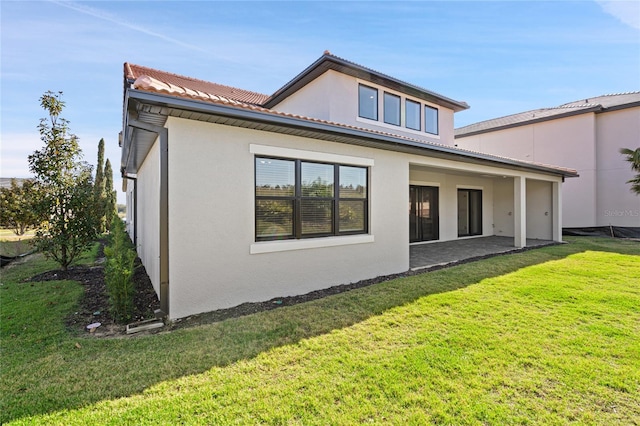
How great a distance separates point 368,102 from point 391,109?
1183mm

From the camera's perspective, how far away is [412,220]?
1391 centimetres

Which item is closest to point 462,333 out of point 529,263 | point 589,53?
point 529,263

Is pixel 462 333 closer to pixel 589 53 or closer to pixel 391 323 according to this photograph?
pixel 391 323

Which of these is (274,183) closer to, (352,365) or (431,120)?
(352,365)

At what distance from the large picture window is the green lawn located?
170cm

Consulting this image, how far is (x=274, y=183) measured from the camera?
6129mm

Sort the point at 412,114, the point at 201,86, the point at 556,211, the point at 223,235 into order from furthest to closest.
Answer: the point at 556,211
the point at 201,86
the point at 412,114
the point at 223,235

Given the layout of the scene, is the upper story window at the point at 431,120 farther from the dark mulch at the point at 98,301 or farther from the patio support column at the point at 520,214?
the dark mulch at the point at 98,301

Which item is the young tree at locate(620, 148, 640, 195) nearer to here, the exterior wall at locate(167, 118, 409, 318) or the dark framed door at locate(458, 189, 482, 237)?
the dark framed door at locate(458, 189, 482, 237)

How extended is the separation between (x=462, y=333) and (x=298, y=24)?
10.1m

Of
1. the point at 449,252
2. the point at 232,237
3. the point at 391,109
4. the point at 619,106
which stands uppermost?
the point at 619,106

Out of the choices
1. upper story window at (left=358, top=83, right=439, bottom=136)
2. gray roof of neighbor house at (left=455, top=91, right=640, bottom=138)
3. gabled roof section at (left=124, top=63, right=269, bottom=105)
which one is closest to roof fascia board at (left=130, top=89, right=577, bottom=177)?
upper story window at (left=358, top=83, right=439, bottom=136)

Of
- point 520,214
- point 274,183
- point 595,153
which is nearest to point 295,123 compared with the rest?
point 274,183

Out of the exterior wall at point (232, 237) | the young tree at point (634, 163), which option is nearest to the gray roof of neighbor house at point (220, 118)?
the exterior wall at point (232, 237)
